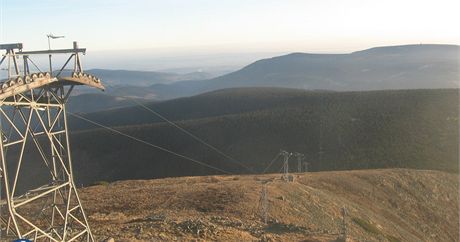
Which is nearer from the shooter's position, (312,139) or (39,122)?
(39,122)

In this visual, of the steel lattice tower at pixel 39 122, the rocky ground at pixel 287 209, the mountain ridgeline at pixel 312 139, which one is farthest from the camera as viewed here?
the mountain ridgeline at pixel 312 139

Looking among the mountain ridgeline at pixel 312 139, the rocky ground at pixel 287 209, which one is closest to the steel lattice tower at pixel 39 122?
the rocky ground at pixel 287 209

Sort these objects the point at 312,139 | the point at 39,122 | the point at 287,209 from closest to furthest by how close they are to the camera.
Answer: the point at 39,122 → the point at 287,209 → the point at 312,139

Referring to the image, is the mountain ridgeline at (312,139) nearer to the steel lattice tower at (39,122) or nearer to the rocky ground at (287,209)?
the rocky ground at (287,209)

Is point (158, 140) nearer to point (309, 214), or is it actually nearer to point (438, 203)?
point (438, 203)

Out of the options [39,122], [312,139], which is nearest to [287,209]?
[39,122]

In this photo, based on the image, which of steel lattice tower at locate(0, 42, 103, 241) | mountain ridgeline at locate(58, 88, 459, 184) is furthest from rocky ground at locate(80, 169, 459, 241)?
mountain ridgeline at locate(58, 88, 459, 184)

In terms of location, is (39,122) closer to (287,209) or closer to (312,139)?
(287,209)
